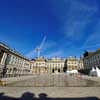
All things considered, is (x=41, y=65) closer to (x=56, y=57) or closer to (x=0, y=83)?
(x=56, y=57)

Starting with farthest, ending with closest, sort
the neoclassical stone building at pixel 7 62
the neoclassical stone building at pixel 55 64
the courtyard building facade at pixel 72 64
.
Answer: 1. the neoclassical stone building at pixel 55 64
2. the courtyard building facade at pixel 72 64
3. the neoclassical stone building at pixel 7 62

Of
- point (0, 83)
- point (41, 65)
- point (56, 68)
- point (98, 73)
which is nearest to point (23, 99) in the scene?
point (0, 83)

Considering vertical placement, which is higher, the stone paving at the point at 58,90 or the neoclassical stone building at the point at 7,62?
the neoclassical stone building at the point at 7,62

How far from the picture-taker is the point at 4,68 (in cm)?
3481

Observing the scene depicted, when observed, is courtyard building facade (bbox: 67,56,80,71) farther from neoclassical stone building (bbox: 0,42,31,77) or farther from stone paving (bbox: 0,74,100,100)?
stone paving (bbox: 0,74,100,100)

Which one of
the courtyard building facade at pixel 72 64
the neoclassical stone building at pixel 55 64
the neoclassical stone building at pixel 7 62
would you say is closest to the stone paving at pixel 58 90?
the neoclassical stone building at pixel 7 62

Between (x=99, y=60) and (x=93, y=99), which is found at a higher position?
(x=99, y=60)

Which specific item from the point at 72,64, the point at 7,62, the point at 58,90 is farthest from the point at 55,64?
the point at 58,90

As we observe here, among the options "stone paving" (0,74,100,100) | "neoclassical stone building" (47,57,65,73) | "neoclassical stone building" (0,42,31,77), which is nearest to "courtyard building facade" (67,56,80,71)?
"neoclassical stone building" (47,57,65,73)

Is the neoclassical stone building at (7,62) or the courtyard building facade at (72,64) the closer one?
the neoclassical stone building at (7,62)

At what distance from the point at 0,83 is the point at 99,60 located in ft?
160

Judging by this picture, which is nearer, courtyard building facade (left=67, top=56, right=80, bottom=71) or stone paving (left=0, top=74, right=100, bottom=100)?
stone paving (left=0, top=74, right=100, bottom=100)

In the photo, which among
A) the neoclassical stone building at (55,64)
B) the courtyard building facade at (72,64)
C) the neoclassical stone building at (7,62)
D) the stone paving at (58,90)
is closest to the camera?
the stone paving at (58,90)

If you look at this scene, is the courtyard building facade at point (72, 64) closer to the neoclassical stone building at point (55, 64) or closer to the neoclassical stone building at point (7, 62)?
the neoclassical stone building at point (55, 64)
